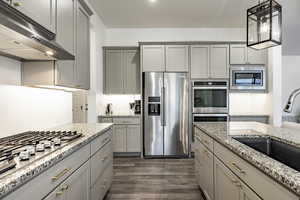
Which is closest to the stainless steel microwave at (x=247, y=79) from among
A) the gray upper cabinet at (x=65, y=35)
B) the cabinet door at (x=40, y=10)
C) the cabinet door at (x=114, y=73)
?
the cabinet door at (x=114, y=73)

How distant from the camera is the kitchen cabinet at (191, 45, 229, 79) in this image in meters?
5.04

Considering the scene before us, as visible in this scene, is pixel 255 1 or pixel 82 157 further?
pixel 255 1

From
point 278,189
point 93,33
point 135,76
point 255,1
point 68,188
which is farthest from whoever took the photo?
point 135,76

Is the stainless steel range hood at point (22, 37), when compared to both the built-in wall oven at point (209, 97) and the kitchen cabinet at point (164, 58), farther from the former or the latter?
the built-in wall oven at point (209, 97)

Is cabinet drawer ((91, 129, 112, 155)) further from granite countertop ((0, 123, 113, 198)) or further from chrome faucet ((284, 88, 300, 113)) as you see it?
chrome faucet ((284, 88, 300, 113))

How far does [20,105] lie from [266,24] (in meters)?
2.54

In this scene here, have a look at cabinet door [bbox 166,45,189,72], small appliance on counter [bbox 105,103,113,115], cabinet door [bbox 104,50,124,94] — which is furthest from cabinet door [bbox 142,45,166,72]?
small appliance on counter [bbox 105,103,113,115]

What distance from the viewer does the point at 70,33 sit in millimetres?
2686

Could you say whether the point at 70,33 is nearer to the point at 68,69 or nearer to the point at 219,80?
the point at 68,69

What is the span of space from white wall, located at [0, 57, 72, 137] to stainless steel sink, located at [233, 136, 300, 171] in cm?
209

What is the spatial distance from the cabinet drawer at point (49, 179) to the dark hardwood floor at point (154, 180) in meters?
1.44

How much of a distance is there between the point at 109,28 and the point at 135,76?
1.39m

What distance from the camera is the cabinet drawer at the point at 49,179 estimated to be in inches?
43.1

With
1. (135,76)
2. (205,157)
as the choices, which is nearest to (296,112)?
(135,76)
